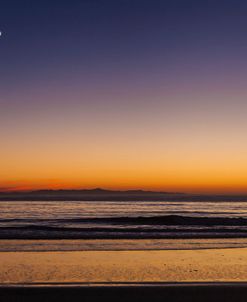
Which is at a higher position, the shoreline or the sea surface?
the sea surface

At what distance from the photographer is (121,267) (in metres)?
12.8

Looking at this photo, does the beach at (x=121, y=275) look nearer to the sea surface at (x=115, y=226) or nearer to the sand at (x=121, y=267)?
the sand at (x=121, y=267)

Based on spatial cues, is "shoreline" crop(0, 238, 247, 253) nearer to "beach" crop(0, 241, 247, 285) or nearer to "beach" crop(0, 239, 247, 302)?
"beach" crop(0, 239, 247, 302)

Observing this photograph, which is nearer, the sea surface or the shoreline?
the shoreline

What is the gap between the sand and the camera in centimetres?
1092

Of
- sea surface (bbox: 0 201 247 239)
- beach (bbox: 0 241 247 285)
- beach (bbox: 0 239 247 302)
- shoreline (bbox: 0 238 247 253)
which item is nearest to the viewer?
beach (bbox: 0 239 247 302)

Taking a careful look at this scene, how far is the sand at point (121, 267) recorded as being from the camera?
430 inches
